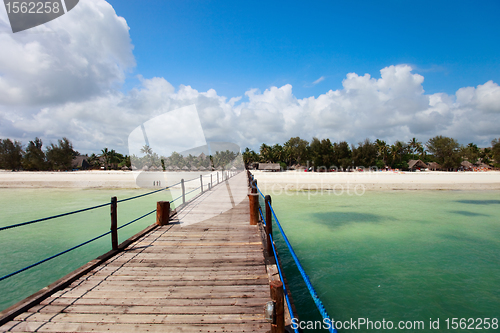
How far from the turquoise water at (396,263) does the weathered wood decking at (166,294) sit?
2364mm

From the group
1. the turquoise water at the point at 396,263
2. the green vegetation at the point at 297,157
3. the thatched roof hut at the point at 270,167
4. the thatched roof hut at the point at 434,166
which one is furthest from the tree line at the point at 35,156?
the thatched roof hut at the point at 434,166

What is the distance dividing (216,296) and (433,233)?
1315 cm

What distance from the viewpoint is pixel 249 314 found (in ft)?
9.61

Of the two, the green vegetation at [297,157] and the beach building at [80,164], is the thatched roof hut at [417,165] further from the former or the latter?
the beach building at [80,164]

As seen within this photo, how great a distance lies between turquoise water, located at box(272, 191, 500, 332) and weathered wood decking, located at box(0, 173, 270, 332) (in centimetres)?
236

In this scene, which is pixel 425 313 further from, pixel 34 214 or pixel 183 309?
pixel 34 214

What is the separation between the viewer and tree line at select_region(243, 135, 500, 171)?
64438 mm

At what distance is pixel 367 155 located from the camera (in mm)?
64750

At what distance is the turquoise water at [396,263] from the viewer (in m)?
5.95

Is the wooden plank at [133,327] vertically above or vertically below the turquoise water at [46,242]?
above

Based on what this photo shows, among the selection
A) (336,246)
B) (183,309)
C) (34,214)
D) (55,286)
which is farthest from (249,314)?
(34,214)

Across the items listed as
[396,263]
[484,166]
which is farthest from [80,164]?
[484,166]

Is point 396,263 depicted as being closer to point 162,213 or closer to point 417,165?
point 162,213

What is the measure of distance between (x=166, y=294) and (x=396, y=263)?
8145 millimetres
